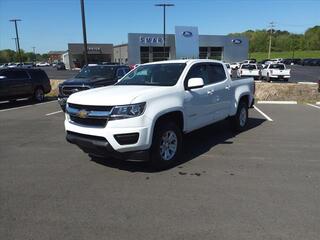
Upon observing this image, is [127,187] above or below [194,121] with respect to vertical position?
below

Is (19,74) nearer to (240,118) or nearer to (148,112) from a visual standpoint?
(240,118)

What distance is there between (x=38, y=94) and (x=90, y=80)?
599 cm

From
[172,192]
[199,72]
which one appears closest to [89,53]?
[199,72]

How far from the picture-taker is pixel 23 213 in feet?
14.7

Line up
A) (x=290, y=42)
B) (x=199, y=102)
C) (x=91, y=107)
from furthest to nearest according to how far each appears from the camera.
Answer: (x=290, y=42) → (x=199, y=102) → (x=91, y=107)

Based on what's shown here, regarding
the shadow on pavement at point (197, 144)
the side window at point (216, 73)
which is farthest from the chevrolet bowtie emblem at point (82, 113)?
the side window at point (216, 73)

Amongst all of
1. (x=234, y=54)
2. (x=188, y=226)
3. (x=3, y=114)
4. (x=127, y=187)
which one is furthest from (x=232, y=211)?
(x=234, y=54)

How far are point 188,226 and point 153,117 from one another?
7.07 feet

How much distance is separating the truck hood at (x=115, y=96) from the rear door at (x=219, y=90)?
1.85 meters

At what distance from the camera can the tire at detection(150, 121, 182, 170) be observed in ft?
19.6

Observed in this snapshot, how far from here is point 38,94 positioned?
17.8m

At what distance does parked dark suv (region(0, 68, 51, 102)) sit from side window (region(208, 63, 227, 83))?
36.3 feet

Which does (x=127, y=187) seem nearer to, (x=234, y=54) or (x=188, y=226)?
(x=188, y=226)

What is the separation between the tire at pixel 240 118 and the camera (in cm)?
904
